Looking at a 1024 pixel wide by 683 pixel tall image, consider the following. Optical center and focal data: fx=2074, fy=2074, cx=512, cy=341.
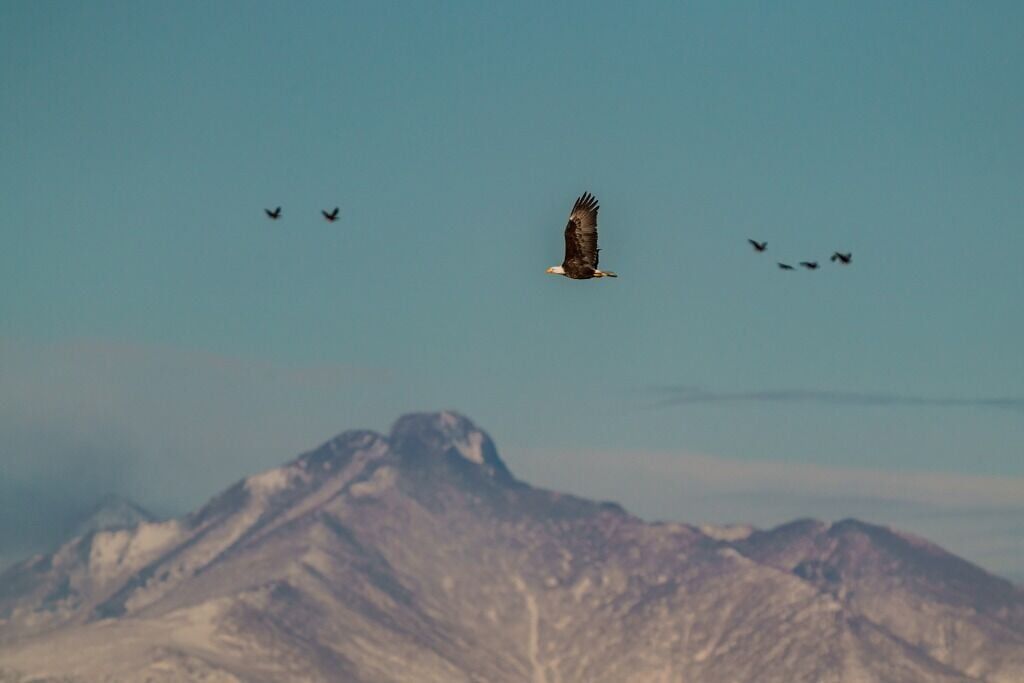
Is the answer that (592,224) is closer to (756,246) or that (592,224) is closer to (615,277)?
(615,277)

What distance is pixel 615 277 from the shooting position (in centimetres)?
12594

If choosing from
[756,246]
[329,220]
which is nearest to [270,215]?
[329,220]

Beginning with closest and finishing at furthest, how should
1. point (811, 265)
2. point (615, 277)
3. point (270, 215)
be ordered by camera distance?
point (615, 277) < point (811, 265) < point (270, 215)

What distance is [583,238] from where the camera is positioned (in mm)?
130500

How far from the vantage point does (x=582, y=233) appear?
130250mm

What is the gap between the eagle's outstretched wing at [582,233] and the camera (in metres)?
Result: 130

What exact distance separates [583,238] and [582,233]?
398 mm

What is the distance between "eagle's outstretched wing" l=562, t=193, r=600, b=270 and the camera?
427 feet

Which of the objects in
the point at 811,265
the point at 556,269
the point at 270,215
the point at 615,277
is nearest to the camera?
the point at 615,277

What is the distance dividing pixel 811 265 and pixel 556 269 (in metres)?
33.1

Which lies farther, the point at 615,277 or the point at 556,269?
the point at 556,269

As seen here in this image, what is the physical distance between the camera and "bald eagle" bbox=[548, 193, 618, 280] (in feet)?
427

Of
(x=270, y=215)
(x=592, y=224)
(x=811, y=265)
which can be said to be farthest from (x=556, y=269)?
(x=270, y=215)

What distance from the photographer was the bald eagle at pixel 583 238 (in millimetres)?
130000
